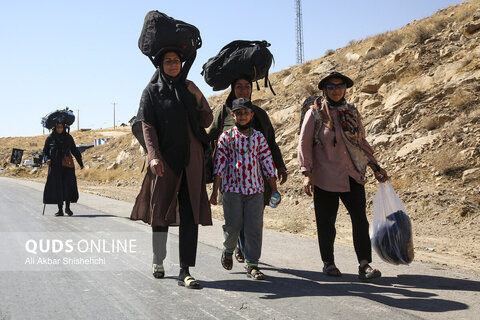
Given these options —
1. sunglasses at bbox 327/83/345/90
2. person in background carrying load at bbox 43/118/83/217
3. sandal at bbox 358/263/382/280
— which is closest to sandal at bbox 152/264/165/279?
sandal at bbox 358/263/382/280

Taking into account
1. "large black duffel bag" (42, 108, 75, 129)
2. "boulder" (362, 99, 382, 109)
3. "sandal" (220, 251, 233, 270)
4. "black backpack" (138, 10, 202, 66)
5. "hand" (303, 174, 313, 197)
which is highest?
"boulder" (362, 99, 382, 109)

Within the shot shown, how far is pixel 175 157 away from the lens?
19.1 feet

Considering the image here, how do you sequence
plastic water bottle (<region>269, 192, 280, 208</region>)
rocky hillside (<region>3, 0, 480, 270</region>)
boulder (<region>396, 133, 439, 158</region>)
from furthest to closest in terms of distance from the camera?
boulder (<region>396, 133, 439, 158</region>)
rocky hillside (<region>3, 0, 480, 270</region>)
plastic water bottle (<region>269, 192, 280, 208</region>)

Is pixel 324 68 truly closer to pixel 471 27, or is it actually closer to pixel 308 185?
pixel 471 27

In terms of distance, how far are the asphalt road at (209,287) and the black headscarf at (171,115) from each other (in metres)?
1.33

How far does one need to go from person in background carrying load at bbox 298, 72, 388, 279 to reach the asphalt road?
446 millimetres

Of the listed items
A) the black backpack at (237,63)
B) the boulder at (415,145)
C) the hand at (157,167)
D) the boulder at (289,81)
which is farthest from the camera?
the boulder at (289,81)

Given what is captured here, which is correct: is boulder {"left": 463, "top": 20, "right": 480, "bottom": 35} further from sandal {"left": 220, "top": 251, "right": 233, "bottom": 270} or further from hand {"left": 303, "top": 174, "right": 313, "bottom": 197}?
sandal {"left": 220, "top": 251, "right": 233, "bottom": 270}

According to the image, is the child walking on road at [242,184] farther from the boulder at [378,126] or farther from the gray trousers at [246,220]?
the boulder at [378,126]

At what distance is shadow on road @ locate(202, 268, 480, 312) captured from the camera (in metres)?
4.93

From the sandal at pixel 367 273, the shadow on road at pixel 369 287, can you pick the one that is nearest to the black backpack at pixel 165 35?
the shadow on road at pixel 369 287

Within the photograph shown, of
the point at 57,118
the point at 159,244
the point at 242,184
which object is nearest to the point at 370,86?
the point at 57,118

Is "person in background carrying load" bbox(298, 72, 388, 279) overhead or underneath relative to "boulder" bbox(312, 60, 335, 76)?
underneath

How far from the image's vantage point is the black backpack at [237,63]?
6738 mm
